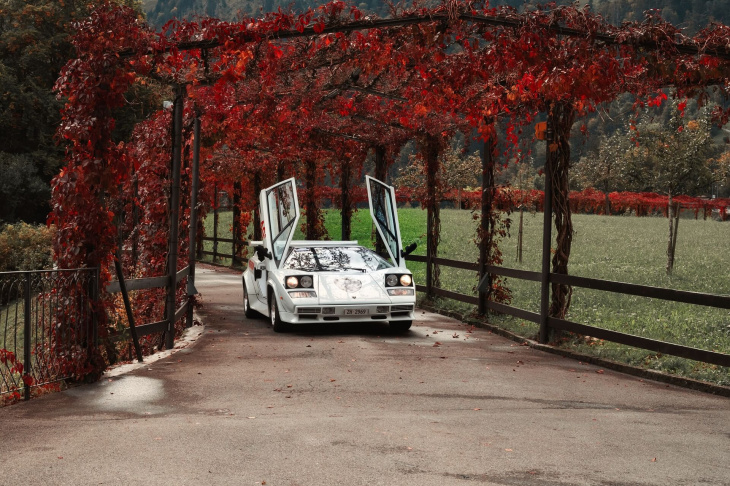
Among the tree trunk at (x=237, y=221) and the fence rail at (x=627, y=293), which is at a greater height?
the tree trunk at (x=237, y=221)

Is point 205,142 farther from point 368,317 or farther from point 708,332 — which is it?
point 708,332

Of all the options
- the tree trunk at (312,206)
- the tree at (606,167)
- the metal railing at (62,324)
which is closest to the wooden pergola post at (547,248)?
the metal railing at (62,324)

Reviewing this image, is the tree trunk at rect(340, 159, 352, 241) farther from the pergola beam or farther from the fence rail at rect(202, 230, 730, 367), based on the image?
the pergola beam

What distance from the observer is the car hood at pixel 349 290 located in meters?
13.5

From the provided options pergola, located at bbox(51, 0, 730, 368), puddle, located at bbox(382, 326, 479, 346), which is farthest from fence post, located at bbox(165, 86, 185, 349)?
puddle, located at bbox(382, 326, 479, 346)

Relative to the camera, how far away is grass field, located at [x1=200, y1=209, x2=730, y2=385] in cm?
1223

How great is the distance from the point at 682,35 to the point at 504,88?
4078 millimetres

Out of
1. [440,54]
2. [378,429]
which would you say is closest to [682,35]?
[440,54]

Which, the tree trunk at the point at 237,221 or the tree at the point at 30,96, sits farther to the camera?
the tree at the point at 30,96

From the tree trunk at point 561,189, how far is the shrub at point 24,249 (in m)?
22.1

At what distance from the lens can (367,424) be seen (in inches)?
277

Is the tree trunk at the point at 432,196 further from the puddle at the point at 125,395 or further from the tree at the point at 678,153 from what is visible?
the puddle at the point at 125,395

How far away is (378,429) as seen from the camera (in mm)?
6824

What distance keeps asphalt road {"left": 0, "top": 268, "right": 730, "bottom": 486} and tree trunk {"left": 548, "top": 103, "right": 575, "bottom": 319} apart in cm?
143
